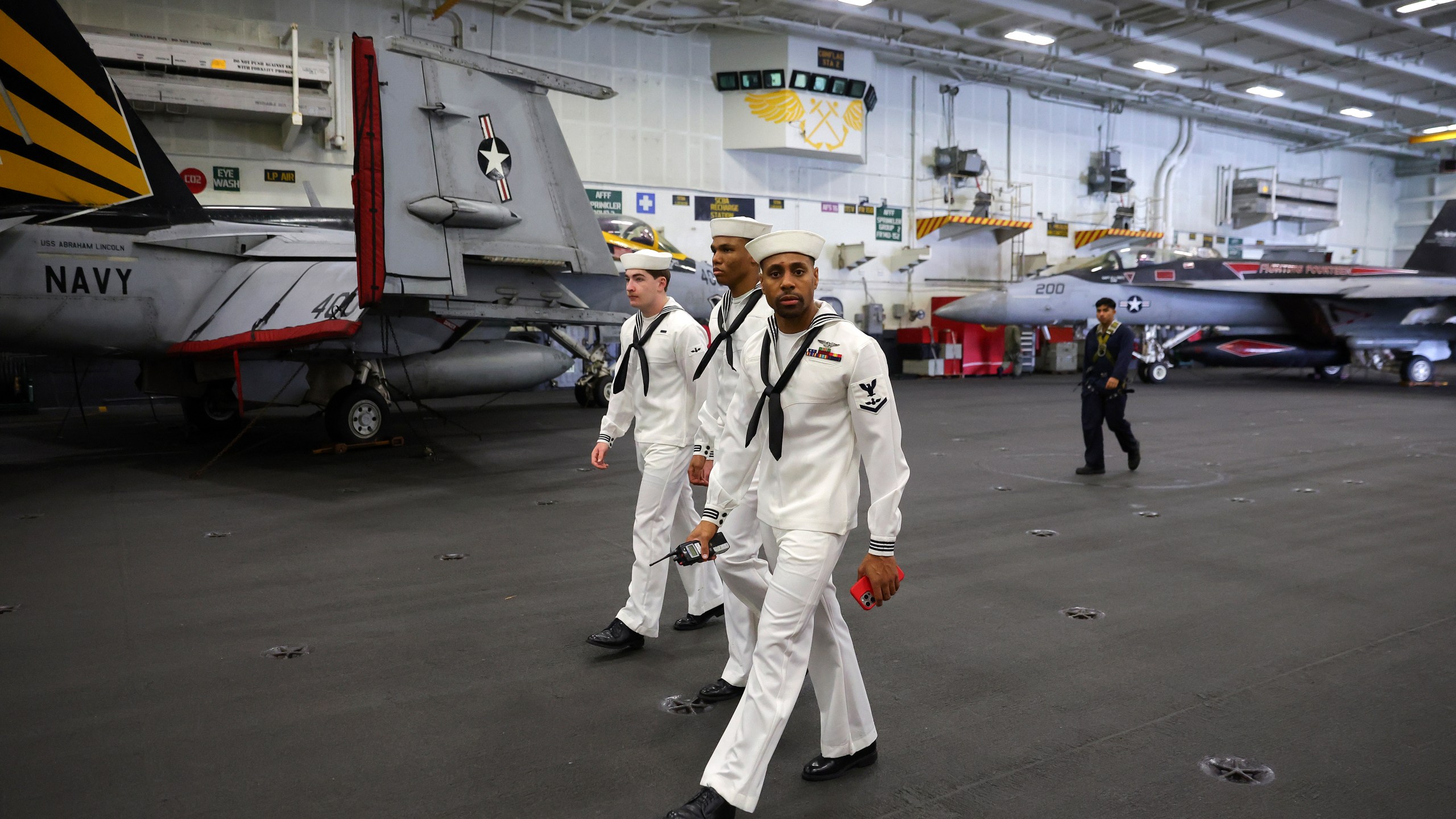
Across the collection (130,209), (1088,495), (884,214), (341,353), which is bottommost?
(1088,495)

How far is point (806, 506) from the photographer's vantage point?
8.93 feet

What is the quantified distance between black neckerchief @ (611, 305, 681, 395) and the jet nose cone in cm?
1607

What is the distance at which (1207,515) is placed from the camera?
259 inches

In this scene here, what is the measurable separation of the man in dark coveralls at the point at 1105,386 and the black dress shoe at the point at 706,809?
21.3 ft

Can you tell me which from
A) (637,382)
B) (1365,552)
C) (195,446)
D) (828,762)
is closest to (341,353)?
(195,446)

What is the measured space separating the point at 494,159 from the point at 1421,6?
2010 centimetres

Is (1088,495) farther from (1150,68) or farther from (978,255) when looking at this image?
(1150,68)

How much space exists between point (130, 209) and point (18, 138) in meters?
1.68

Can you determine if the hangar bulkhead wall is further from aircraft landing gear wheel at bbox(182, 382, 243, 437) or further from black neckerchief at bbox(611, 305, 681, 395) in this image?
black neckerchief at bbox(611, 305, 681, 395)

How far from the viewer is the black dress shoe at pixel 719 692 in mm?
3451

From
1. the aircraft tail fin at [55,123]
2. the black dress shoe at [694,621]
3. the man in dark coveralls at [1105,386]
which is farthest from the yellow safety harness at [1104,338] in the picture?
the aircraft tail fin at [55,123]

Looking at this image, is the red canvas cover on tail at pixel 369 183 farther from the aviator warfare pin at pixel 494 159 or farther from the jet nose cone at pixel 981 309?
the jet nose cone at pixel 981 309

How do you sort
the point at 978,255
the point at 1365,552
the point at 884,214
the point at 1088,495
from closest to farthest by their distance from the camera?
the point at 1365,552
the point at 1088,495
the point at 884,214
the point at 978,255

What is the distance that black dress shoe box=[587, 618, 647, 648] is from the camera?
3979 mm
